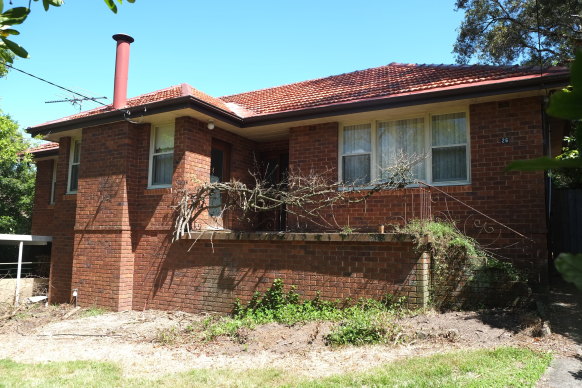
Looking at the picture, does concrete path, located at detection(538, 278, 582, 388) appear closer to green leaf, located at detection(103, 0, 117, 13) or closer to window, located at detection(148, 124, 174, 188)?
green leaf, located at detection(103, 0, 117, 13)

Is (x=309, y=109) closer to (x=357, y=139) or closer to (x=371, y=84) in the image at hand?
(x=357, y=139)

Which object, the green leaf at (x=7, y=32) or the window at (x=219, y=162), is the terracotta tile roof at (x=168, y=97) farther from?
the green leaf at (x=7, y=32)

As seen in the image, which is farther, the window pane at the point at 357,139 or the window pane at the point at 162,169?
the window pane at the point at 162,169

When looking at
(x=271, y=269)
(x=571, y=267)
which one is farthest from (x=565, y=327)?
(x=571, y=267)

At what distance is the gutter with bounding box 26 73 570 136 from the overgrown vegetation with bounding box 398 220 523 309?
2.55m

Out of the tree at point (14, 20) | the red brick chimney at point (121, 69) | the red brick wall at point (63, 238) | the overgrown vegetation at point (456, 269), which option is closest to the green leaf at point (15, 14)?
the tree at point (14, 20)

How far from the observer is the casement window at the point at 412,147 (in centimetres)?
892

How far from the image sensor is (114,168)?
1067 cm

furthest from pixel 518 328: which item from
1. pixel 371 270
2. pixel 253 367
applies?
pixel 253 367

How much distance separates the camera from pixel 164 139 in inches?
418

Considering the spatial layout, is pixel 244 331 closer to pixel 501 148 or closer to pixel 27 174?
pixel 501 148

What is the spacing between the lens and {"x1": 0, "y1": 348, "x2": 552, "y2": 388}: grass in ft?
15.0

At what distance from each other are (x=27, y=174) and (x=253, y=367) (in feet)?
62.8

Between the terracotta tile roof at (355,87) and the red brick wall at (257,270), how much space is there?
314cm
